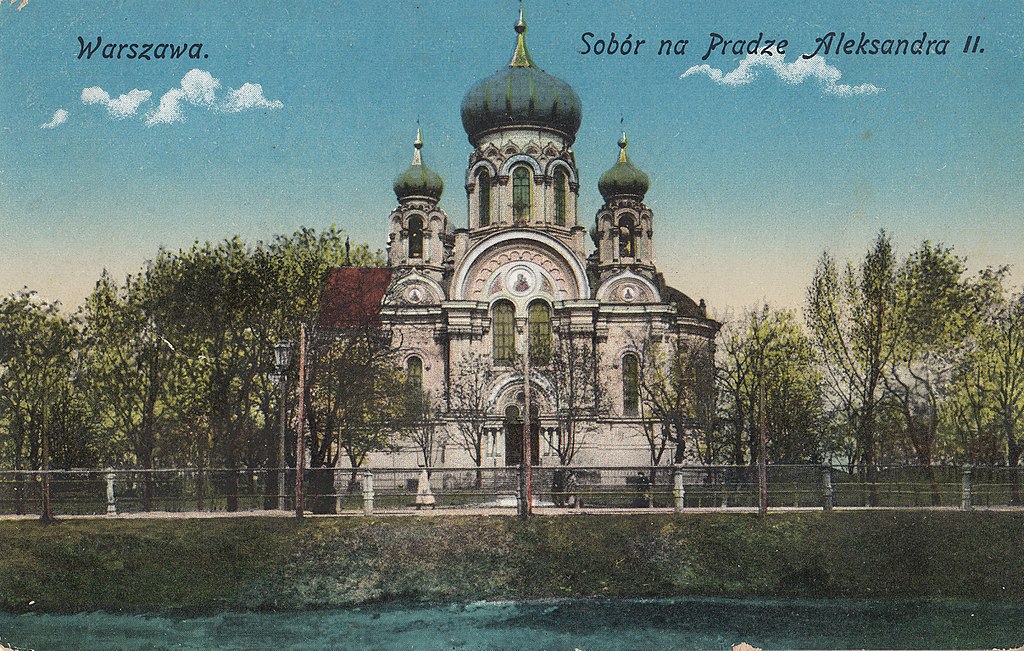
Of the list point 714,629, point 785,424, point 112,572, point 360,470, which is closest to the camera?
point 714,629

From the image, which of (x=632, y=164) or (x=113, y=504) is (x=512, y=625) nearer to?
(x=113, y=504)

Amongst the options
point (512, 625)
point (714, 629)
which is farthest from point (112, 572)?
point (714, 629)

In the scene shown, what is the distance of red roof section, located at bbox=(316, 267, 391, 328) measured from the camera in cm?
2871

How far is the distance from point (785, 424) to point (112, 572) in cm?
2298

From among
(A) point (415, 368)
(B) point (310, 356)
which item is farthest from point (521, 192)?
(B) point (310, 356)

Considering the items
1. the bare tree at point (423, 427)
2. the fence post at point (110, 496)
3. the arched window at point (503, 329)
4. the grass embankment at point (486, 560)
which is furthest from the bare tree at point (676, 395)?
the fence post at point (110, 496)

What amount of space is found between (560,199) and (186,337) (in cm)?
1934

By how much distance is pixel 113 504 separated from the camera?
24.2 metres

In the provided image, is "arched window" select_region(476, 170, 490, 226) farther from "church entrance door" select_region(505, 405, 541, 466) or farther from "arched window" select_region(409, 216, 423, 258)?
"church entrance door" select_region(505, 405, 541, 466)

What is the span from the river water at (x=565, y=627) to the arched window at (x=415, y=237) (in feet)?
87.2

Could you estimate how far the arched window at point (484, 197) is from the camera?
142ft

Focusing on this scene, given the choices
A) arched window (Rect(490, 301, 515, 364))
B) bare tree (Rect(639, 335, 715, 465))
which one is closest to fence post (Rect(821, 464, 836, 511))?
bare tree (Rect(639, 335, 715, 465))

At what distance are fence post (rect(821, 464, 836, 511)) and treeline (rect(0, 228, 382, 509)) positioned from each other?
12.9 metres

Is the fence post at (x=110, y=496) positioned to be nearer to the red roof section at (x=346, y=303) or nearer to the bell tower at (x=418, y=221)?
the red roof section at (x=346, y=303)
